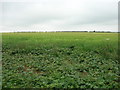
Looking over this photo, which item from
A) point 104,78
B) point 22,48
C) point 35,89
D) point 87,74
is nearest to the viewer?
point 35,89

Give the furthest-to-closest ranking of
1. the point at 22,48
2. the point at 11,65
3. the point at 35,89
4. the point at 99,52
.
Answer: the point at 22,48 → the point at 99,52 → the point at 11,65 → the point at 35,89

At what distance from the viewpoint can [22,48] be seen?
58.5ft

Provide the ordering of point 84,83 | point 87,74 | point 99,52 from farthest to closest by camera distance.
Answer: point 99,52
point 87,74
point 84,83

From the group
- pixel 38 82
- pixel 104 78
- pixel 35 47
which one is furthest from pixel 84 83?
pixel 35 47

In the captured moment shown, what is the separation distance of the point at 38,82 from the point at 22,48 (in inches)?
385

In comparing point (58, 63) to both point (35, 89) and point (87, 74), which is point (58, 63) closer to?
point (87, 74)

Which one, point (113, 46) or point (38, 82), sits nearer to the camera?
point (38, 82)

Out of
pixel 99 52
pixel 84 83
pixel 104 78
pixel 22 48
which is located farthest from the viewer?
pixel 22 48

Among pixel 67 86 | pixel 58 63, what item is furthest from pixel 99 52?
pixel 67 86

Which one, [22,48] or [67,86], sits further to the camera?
[22,48]

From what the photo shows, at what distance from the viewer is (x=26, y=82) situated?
344 inches

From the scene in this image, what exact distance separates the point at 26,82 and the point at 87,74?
3920 millimetres

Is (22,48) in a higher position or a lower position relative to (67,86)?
higher

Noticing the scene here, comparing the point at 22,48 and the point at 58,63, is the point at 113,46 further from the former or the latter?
the point at 22,48
